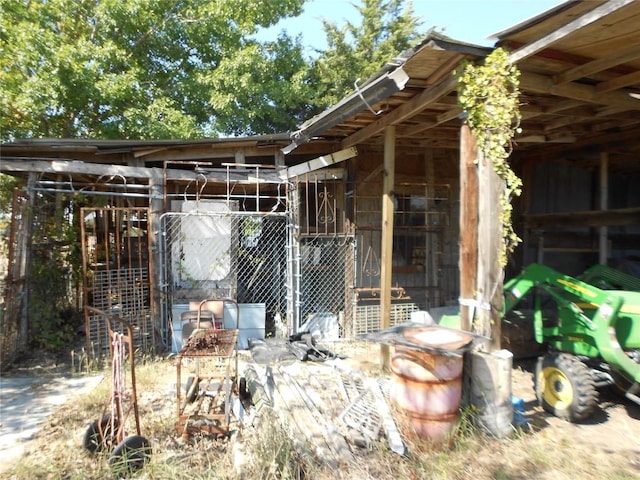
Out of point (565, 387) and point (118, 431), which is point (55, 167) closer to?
point (118, 431)

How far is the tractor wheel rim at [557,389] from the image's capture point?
4.21 m

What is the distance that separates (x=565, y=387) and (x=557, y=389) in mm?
148

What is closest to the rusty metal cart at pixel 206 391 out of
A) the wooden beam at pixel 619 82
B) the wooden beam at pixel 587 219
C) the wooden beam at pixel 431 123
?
the wooden beam at pixel 431 123

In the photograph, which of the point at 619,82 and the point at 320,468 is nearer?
the point at 320,468

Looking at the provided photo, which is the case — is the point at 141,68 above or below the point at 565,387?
above

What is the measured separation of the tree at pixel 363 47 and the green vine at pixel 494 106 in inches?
454

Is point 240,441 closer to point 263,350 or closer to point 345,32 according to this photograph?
point 263,350

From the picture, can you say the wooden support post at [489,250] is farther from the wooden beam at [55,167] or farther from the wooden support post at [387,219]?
the wooden beam at [55,167]

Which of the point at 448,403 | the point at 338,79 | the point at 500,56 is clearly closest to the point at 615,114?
the point at 500,56

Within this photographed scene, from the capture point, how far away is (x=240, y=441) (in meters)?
3.53

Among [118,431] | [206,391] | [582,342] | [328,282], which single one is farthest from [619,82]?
[118,431]

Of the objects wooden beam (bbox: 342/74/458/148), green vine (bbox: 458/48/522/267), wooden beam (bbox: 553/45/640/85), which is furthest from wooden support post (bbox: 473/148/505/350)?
wooden beam (bbox: 553/45/640/85)

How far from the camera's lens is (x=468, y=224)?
13.0 feet

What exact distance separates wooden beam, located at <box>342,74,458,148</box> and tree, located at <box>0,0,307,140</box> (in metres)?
6.57
